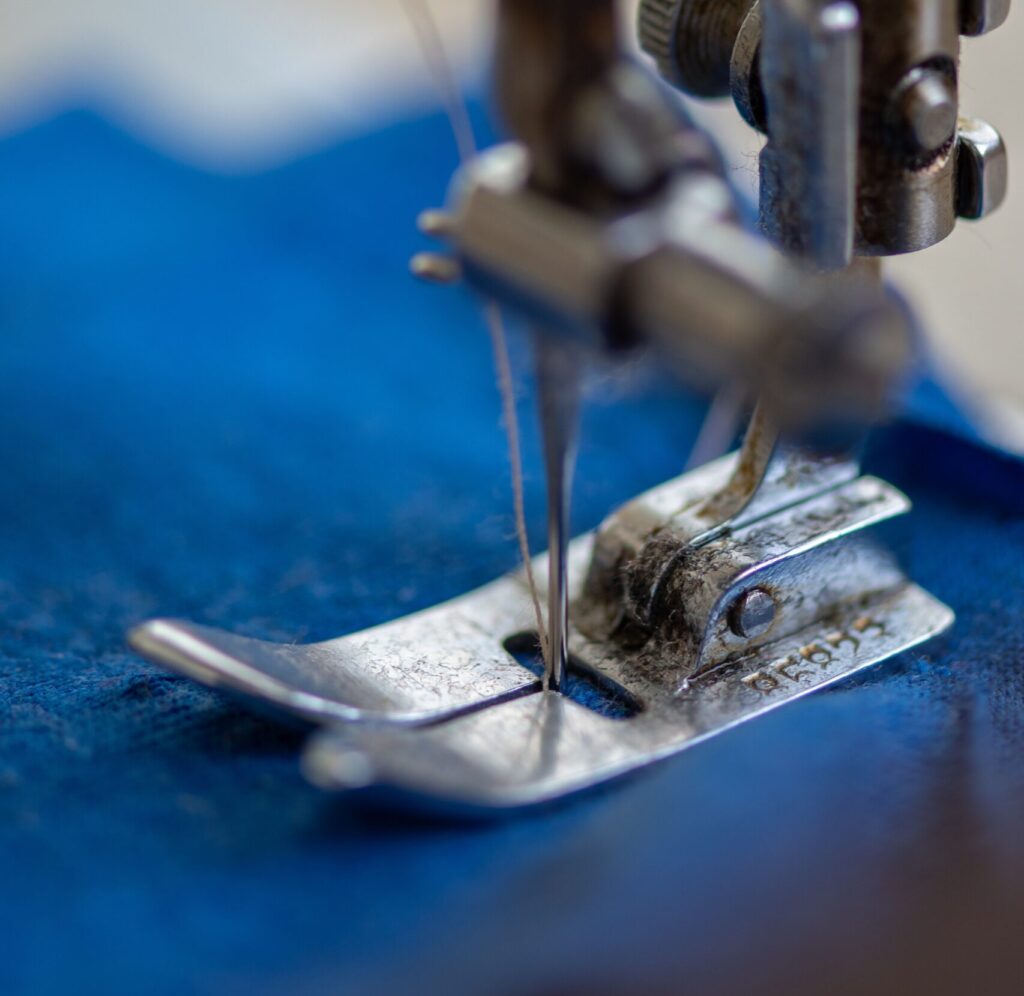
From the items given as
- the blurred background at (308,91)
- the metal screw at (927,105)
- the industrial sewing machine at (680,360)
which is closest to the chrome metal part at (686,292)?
the industrial sewing machine at (680,360)

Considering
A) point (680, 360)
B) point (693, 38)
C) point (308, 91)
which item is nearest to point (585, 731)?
point (680, 360)

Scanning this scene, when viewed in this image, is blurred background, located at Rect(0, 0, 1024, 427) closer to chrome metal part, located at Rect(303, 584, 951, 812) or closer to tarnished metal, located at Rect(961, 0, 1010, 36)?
tarnished metal, located at Rect(961, 0, 1010, 36)

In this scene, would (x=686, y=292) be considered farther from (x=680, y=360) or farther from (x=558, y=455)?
(x=558, y=455)

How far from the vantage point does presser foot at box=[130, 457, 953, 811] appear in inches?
24.0

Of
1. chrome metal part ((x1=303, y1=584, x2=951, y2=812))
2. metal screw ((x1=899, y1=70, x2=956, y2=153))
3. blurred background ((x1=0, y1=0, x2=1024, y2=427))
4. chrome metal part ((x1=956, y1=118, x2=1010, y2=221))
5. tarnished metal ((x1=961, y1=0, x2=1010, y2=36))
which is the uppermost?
tarnished metal ((x1=961, y1=0, x2=1010, y2=36))

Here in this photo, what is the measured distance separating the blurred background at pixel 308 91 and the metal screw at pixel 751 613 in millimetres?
227

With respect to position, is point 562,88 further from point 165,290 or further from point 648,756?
point 165,290

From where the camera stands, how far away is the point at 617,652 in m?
0.70

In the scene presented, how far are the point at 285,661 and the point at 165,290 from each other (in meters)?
0.70

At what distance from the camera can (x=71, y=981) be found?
52cm

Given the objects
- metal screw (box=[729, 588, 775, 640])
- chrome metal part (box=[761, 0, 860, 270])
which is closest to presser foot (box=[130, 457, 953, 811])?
metal screw (box=[729, 588, 775, 640])

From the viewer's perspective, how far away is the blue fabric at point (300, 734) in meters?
0.53

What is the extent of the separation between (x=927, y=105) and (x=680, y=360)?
20cm

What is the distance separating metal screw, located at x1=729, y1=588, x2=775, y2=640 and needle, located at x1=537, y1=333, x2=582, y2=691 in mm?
80
